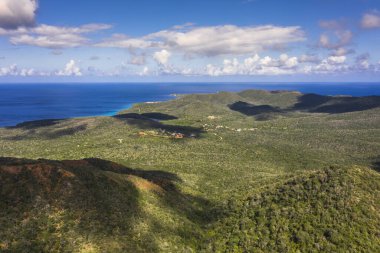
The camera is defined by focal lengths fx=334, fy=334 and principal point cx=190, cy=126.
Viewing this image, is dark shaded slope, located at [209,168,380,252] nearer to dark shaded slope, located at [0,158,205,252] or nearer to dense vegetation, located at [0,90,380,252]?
dense vegetation, located at [0,90,380,252]

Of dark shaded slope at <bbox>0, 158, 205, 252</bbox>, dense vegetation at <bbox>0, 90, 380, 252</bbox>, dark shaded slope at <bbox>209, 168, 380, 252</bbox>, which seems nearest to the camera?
dark shaded slope at <bbox>0, 158, 205, 252</bbox>

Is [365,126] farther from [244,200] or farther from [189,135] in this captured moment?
[244,200]

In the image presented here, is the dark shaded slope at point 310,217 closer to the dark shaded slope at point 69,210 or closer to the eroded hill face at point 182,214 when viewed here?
the eroded hill face at point 182,214

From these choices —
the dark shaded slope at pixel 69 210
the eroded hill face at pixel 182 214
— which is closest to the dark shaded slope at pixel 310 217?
the eroded hill face at pixel 182 214

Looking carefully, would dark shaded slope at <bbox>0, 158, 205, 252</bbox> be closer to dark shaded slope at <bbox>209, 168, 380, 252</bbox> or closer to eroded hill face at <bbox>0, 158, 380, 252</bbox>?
eroded hill face at <bbox>0, 158, 380, 252</bbox>

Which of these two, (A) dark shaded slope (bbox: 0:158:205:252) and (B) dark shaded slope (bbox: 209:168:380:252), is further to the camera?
(B) dark shaded slope (bbox: 209:168:380:252)

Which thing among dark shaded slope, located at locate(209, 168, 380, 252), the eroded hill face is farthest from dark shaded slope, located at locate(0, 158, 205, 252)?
dark shaded slope, located at locate(209, 168, 380, 252)

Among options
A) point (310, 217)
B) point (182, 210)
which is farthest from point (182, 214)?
point (310, 217)

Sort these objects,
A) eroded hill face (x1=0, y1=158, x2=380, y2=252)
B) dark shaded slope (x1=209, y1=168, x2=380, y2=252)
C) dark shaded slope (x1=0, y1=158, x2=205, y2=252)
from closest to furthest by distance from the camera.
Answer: dark shaded slope (x1=0, y1=158, x2=205, y2=252) → eroded hill face (x1=0, y1=158, x2=380, y2=252) → dark shaded slope (x1=209, y1=168, x2=380, y2=252)

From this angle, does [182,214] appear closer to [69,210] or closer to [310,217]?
[69,210]
